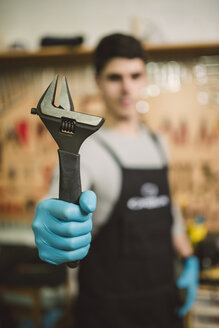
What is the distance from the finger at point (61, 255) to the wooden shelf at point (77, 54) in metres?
1.33

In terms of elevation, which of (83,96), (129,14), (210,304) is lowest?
(210,304)

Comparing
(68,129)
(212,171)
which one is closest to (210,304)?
(212,171)

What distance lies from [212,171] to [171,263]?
3.13 feet

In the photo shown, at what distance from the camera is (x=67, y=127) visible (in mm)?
335

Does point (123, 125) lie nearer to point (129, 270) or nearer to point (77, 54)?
point (129, 270)

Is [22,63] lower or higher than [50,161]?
higher

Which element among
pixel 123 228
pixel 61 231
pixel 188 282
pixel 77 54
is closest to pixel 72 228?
pixel 61 231

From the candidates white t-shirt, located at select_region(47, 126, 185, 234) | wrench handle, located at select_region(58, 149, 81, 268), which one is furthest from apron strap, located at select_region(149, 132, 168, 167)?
wrench handle, located at select_region(58, 149, 81, 268)

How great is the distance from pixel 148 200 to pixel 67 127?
0.61 meters

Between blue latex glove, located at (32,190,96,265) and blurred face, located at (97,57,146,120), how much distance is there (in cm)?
55

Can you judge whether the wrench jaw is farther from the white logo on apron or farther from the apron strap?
the apron strap

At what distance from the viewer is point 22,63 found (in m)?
1.67

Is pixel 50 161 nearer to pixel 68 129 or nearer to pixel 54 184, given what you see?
pixel 54 184

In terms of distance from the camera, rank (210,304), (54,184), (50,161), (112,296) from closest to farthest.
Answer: (54,184) → (112,296) → (210,304) → (50,161)
